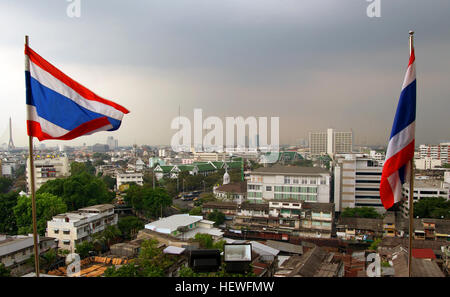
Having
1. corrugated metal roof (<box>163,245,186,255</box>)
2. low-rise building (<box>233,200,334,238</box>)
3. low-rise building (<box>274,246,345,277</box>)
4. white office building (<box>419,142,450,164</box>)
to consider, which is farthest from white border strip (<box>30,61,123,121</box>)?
white office building (<box>419,142,450,164</box>)

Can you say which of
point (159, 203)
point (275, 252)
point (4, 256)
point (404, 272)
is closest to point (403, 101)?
point (404, 272)

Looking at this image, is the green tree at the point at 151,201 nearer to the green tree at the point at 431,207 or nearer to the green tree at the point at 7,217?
the green tree at the point at 7,217

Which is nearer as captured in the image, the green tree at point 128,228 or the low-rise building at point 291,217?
the green tree at point 128,228

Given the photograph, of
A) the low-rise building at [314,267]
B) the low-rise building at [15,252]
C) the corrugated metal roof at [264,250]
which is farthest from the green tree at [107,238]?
the low-rise building at [314,267]
